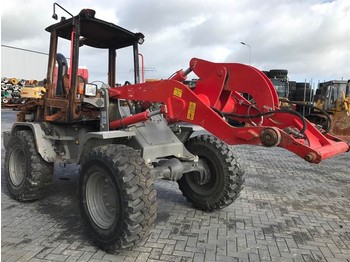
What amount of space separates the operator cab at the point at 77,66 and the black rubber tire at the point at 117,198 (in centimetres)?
105

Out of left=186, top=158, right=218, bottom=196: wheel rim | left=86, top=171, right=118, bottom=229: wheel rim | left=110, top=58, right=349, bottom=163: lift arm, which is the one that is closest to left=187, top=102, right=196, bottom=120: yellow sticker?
left=110, top=58, right=349, bottom=163: lift arm

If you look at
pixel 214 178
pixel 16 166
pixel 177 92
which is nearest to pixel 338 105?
pixel 214 178

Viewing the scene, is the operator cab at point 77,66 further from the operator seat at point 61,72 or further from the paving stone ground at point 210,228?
the paving stone ground at point 210,228

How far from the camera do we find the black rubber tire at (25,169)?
507cm

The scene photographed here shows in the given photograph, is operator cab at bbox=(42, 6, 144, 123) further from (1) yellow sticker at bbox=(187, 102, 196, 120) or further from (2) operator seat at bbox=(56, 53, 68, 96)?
(1) yellow sticker at bbox=(187, 102, 196, 120)

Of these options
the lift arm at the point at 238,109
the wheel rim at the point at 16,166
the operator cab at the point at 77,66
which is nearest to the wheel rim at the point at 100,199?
the lift arm at the point at 238,109

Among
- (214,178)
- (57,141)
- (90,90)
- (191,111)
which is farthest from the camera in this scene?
(57,141)

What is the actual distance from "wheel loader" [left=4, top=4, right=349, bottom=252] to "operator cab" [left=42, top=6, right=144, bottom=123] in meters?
0.01

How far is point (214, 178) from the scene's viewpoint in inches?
199

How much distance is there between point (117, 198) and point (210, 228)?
4.75 ft

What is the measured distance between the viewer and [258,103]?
12.4ft

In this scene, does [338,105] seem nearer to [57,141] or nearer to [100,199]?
[57,141]

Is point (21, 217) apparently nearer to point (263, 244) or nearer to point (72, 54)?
point (72, 54)

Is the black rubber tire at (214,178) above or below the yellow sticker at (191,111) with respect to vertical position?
below
